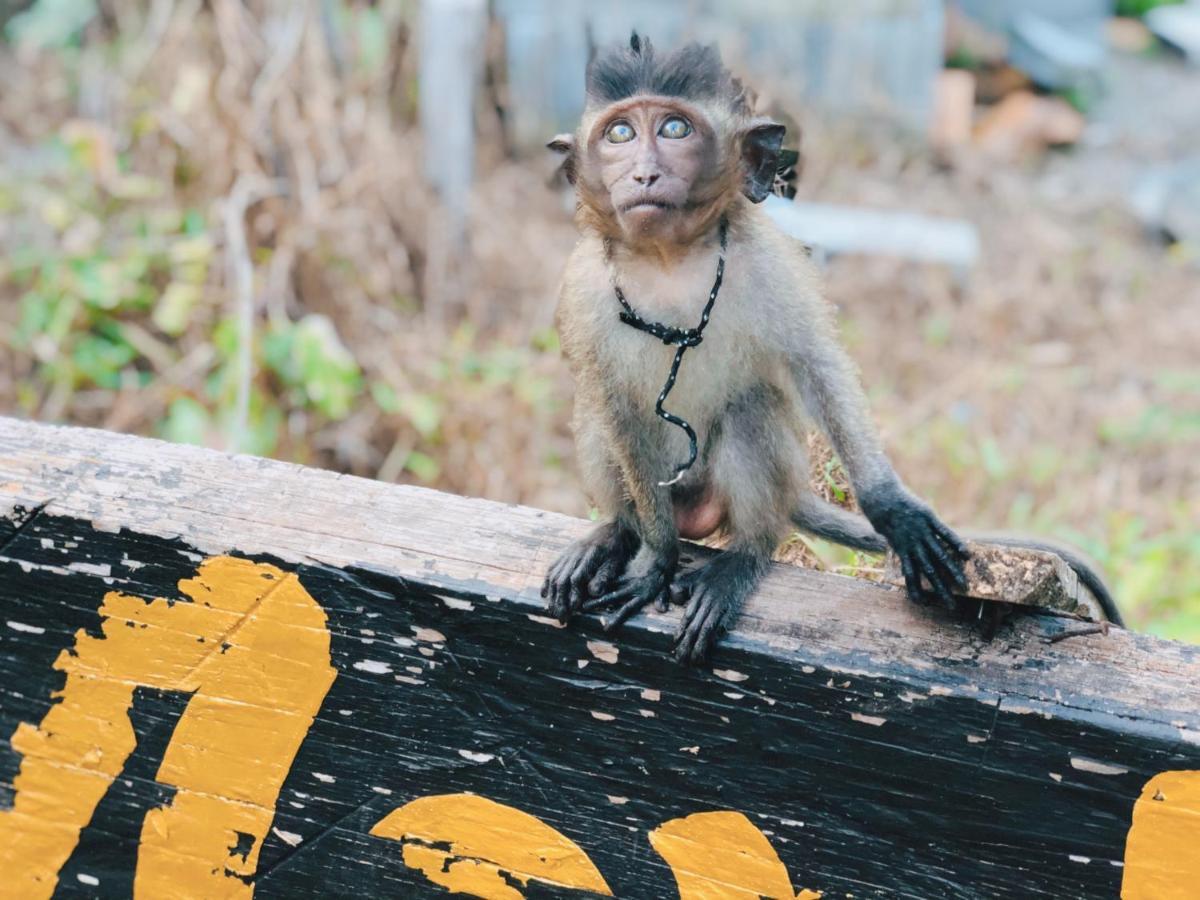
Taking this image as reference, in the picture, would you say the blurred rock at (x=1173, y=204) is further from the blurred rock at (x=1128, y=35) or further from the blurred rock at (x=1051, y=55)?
the blurred rock at (x=1128, y=35)

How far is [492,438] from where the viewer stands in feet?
15.1

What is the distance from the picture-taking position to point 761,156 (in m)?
2.02

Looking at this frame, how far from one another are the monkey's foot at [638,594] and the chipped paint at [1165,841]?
0.63 metres

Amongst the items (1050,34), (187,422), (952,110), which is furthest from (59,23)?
(1050,34)

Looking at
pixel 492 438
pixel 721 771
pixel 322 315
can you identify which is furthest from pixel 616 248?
pixel 322 315

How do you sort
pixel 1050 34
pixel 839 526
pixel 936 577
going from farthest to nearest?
pixel 1050 34
pixel 839 526
pixel 936 577

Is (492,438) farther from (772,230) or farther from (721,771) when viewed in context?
(721,771)

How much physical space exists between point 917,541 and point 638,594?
393 mm

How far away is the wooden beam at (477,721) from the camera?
145 cm

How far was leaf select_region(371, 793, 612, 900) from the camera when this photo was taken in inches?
65.6

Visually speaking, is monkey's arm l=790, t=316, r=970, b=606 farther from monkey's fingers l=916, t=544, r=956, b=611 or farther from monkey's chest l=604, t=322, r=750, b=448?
monkey's chest l=604, t=322, r=750, b=448

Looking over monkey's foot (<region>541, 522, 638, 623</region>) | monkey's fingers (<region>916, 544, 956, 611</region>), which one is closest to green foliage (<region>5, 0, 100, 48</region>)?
monkey's foot (<region>541, 522, 638, 623</region>)

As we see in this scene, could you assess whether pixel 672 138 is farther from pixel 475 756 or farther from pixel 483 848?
pixel 483 848

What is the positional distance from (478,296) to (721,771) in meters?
4.01
